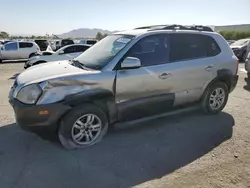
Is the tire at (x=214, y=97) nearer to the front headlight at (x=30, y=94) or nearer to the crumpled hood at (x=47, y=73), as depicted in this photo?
the crumpled hood at (x=47, y=73)

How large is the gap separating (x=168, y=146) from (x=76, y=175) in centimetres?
153

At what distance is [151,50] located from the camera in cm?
446

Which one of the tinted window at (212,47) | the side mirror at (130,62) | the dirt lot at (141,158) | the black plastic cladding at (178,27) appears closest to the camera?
the dirt lot at (141,158)

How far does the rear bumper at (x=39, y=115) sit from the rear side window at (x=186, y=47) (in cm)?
218

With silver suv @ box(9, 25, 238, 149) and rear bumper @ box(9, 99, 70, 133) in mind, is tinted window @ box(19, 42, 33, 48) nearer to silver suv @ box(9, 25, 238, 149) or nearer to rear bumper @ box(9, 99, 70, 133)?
silver suv @ box(9, 25, 238, 149)

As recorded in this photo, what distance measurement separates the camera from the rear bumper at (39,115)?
3592mm

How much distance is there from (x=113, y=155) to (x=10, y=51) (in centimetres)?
1817

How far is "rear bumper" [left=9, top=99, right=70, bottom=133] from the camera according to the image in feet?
11.8

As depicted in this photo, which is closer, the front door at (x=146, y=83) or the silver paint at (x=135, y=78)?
the silver paint at (x=135, y=78)

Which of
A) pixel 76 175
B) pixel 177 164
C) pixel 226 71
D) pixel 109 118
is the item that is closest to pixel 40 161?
pixel 76 175

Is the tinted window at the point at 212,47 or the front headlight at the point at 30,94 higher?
the tinted window at the point at 212,47

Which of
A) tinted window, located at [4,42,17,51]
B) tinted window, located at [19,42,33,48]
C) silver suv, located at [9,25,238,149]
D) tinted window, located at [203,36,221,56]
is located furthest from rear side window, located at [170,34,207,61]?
tinted window, located at [4,42,17,51]

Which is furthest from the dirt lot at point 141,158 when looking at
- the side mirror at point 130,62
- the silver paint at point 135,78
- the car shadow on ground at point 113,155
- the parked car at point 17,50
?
the parked car at point 17,50

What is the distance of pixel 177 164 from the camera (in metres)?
3.56
